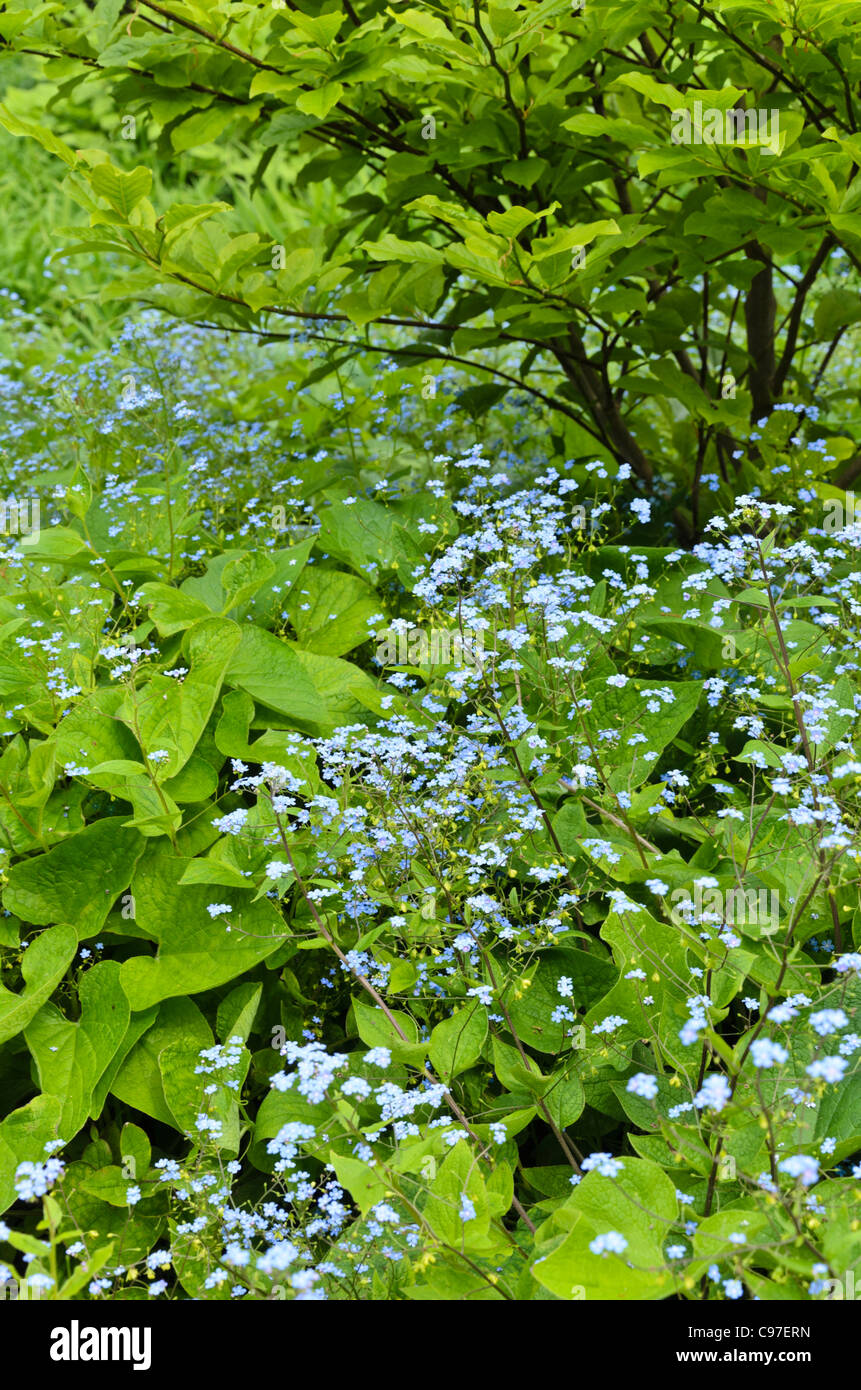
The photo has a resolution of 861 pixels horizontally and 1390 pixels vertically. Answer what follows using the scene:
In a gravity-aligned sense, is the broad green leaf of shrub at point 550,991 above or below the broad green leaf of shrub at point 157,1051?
above

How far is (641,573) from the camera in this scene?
3.03 m

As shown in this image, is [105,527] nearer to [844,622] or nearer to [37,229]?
[844,622]

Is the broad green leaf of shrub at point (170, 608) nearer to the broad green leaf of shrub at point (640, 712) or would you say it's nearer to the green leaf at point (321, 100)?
the broad green leaf of shrub at point (640, 712)

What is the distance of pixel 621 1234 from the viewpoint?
171cm

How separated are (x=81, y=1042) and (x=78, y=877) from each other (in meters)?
0.38

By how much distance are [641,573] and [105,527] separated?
1656 mm

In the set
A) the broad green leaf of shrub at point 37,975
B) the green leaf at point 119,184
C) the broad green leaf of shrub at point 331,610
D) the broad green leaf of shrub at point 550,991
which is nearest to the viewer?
the broad green leaf of shrub at point 550,991

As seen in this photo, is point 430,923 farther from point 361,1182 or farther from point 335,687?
point 335,687

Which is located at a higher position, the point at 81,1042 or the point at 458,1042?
the point at 458,1042

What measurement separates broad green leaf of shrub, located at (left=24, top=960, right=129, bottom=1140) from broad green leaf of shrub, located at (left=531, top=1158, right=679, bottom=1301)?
1.00 meters

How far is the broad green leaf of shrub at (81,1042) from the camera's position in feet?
7.59

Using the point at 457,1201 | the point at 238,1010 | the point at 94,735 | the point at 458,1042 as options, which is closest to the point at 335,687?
the point at 94,735

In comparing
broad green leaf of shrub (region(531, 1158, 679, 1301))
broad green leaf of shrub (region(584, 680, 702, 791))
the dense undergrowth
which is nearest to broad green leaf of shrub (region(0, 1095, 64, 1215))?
the dense undergrowth

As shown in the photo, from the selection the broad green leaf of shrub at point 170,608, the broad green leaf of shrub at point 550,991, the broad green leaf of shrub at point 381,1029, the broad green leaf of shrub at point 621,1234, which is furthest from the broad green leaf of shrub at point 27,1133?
the broad green leaf of shrub at point 170,608
